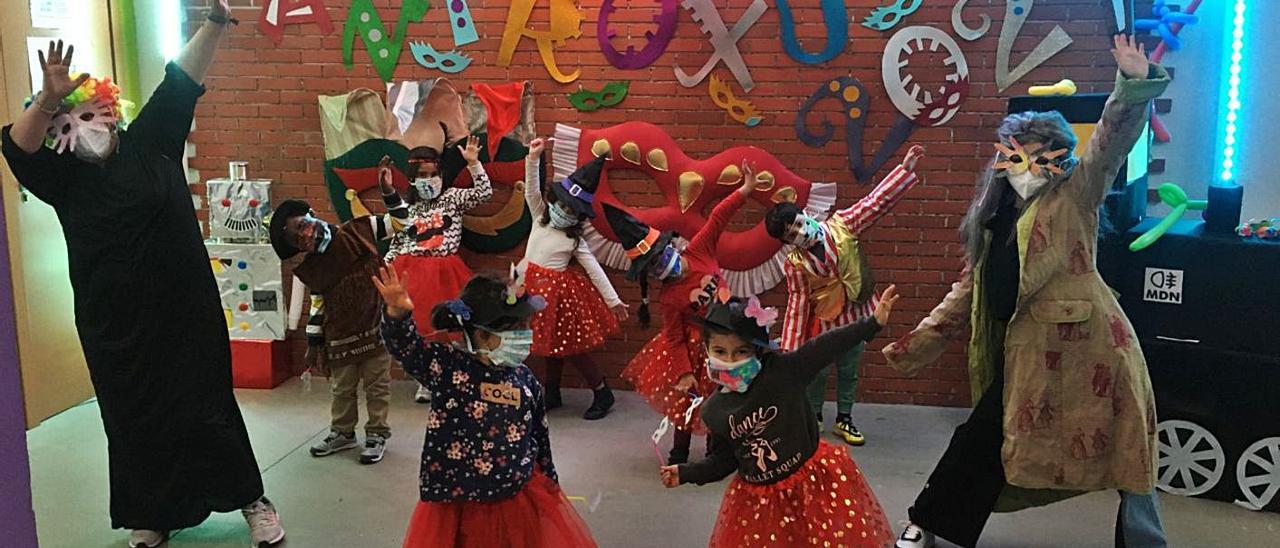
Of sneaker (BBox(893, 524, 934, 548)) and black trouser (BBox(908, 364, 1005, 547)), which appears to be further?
sneaker (BBox(893, 524, 934, 548))

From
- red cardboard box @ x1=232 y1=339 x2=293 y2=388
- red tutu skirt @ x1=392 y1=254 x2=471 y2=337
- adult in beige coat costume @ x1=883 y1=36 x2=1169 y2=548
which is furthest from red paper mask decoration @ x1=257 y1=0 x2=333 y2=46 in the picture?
adult in beige coat costume @ x1=883 y1=36 x2=1169 y2=548

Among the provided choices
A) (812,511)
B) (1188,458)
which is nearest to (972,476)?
(812,511)

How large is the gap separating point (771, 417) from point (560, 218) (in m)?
2.21

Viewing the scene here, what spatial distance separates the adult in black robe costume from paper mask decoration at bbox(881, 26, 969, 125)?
10.6 feet

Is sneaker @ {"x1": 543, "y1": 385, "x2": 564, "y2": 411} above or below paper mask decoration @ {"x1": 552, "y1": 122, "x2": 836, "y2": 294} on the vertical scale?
below

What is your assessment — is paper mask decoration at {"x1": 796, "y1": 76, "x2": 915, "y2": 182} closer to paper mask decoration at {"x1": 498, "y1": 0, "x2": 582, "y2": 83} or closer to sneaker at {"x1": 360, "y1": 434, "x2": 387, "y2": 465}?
paper mask decoration at {"x1": 498, "y1": 0, "x2": 582, "y2": 83}

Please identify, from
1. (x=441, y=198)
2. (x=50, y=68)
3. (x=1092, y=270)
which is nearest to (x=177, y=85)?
(x=50, y=68)

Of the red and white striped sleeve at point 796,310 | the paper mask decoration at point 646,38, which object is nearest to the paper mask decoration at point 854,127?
the paper mask decoration at point 646,38

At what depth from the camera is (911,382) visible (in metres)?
5.48

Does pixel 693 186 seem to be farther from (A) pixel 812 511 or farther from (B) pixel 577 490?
(A) pixel 812 511

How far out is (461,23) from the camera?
5.53 meters

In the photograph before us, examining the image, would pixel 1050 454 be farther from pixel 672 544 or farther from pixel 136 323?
pixel 136 323

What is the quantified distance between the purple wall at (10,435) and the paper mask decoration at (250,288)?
3.38 meters

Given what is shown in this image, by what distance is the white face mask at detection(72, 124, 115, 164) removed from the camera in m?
3.36
